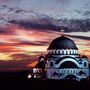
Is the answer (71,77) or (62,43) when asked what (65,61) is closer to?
(62,43)

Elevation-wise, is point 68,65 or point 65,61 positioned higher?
point 65,61

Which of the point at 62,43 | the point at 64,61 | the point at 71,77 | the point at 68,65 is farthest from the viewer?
the point at 62,43

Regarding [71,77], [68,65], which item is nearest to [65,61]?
[68,65]

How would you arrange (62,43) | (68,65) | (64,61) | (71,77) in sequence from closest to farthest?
(71,77) < (68,65) < (64,61) < (62,43)

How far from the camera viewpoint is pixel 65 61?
4478 centimetres

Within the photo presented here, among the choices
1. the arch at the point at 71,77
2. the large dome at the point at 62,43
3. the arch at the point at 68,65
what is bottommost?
the arch at the point at 71,77

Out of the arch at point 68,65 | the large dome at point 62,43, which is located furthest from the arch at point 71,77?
the large dome at point 62,43

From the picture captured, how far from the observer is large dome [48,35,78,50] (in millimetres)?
45438

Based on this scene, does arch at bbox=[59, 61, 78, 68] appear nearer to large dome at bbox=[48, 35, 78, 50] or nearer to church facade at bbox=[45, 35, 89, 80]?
church facade at bbox=[45, 35, 89, 80]

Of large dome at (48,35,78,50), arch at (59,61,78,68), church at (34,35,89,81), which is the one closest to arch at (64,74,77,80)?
church at (34,35,89,81)

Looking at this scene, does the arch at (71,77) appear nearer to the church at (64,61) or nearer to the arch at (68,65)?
the church at (64,61)

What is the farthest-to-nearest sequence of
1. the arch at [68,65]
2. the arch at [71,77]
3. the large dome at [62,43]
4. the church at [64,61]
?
the large dome at [62,43] → the arch at [68,65] → the church at [64,61] → the arch at [71,77]

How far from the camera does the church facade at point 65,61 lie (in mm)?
43844

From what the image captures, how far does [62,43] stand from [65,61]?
162 cm
